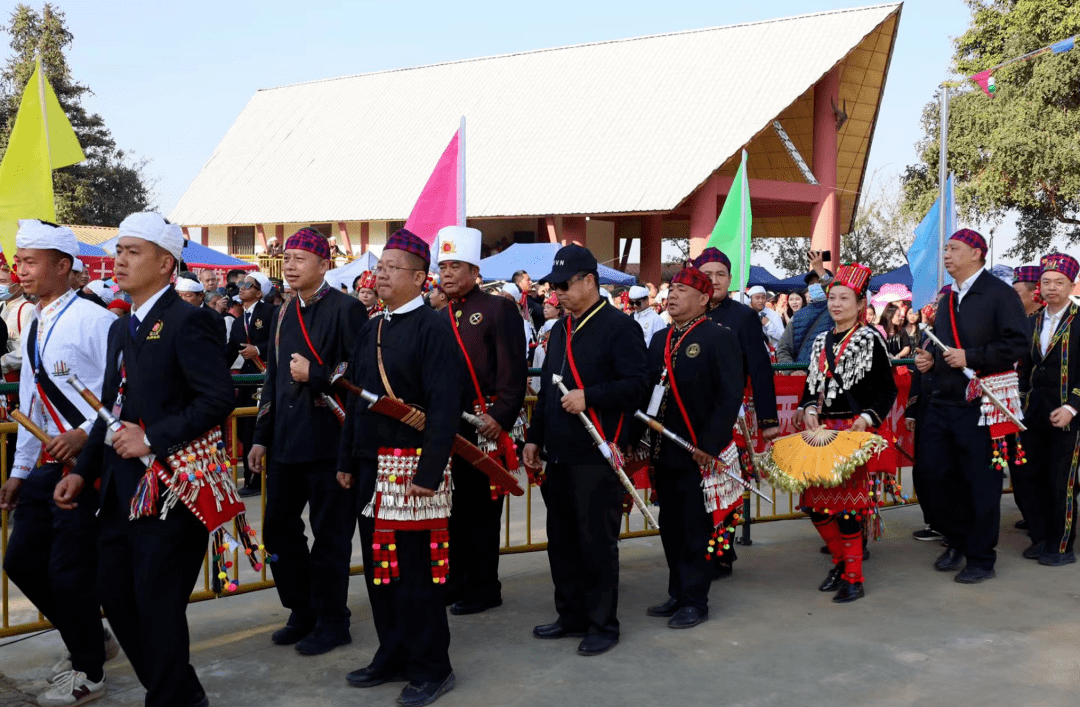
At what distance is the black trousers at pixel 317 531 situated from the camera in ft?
16.6

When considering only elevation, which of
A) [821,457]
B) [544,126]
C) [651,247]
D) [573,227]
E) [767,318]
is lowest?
[821,457]

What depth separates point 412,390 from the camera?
15.0ft

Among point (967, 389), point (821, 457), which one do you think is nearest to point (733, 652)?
point (821, 457)

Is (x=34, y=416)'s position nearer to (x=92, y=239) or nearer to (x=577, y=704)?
(x=577, y=704)

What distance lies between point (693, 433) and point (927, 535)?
9.47 feet

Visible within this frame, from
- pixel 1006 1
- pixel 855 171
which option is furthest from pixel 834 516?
pixel 1006 1

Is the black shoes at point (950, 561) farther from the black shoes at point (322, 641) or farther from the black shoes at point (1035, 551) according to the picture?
A: the black shoes at point (322, 641)

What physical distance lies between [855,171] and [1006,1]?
22.7ft

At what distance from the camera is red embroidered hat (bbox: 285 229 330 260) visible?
5.14 meters

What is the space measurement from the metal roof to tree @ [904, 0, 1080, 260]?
2.97 meters

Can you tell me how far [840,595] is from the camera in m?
6.00

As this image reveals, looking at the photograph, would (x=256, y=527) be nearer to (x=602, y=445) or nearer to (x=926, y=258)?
(x=602, y=445)

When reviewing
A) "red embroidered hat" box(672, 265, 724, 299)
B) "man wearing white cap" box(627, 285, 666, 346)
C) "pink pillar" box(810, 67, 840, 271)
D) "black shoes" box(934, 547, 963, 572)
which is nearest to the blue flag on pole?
"man wearing white cap" box(627, 285, 666, 346)

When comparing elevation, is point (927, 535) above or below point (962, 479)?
below
